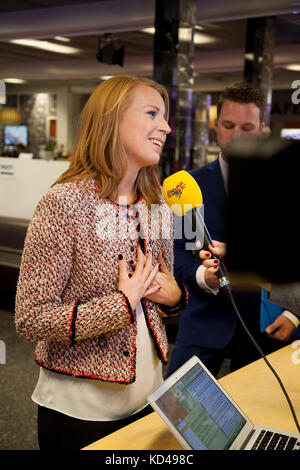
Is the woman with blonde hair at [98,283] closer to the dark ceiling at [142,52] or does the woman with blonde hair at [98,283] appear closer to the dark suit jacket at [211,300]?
the dark suit jacket at [211,300]

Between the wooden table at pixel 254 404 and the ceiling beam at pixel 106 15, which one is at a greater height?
the ceiling beam at pixel 106 15

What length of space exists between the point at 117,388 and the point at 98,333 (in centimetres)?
19

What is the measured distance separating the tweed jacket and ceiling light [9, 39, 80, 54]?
29.1 feet

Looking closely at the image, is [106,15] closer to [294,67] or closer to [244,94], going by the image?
[244,94]

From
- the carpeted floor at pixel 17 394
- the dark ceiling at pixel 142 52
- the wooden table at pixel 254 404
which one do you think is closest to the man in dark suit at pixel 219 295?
the wooden table at pixel 254 404

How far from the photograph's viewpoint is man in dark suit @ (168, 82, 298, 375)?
1877 mm

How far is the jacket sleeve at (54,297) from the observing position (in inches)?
47.8

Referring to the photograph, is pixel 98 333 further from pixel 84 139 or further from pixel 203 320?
pixel 203 320

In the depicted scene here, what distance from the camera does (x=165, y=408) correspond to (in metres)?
0.96

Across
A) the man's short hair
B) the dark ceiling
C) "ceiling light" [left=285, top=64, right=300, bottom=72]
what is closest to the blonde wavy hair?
the man's short hair

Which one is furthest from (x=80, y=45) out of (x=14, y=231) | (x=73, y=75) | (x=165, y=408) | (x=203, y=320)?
(x=165, y=408)

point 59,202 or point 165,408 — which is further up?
point 59,202

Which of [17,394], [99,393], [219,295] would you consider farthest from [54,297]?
[17,394]

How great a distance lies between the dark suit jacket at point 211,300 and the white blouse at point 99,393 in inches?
20.5
